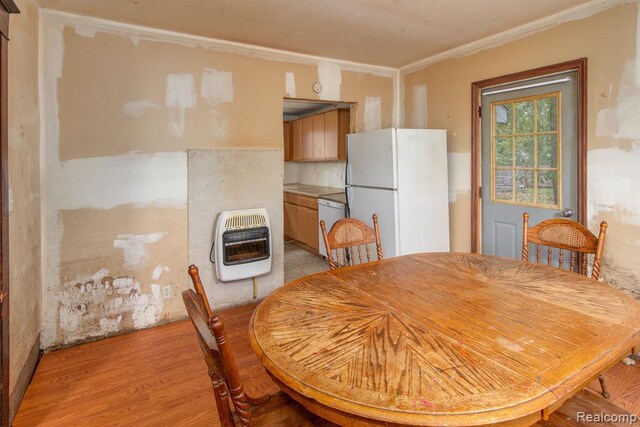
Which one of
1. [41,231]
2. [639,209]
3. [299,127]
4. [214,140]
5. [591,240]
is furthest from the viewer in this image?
[299,127]

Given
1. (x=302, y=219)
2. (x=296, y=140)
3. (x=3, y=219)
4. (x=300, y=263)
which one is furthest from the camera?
(x=296, y=140)

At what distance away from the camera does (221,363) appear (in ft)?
2.93

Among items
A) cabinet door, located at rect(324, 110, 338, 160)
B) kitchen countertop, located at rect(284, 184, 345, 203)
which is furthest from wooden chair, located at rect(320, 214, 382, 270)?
cabinet door, located at rect(324, 110, 338, 160)

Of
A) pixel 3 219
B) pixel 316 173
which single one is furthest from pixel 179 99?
pixel 316 173

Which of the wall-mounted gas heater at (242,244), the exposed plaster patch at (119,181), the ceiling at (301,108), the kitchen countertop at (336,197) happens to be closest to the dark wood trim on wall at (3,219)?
the exposed plaster patch at (119,181)

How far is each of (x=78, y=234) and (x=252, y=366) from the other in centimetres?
165

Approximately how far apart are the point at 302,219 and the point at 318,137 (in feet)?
4.14

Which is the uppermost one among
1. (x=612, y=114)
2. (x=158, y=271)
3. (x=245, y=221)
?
(x=612, y=114)

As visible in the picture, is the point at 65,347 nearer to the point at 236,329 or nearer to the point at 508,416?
the point at 236,329

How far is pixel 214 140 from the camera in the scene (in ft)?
10.4

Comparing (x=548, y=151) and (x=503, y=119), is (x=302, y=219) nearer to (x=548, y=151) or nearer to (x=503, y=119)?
(x=503, y=119)

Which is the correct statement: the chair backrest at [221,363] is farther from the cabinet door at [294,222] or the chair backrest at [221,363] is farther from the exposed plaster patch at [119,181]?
the cabinet door at [294,222]

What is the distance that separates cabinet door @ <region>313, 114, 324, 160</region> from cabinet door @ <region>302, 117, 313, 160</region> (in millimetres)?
114

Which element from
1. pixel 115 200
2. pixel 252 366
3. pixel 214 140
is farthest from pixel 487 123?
Result: pixel 115 200
